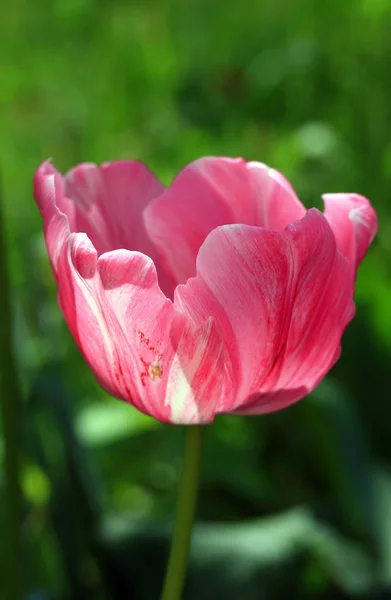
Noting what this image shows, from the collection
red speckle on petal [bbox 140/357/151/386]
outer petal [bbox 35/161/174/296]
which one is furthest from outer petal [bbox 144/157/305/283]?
red speckle on petal [bbox 140/357/151/386]

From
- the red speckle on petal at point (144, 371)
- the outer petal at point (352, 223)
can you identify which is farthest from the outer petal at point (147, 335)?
the outer petal at point (352, 223)

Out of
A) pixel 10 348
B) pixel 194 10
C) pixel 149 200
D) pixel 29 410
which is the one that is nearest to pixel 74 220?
pixel 149 200

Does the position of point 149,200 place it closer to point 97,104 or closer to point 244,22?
point 97,104

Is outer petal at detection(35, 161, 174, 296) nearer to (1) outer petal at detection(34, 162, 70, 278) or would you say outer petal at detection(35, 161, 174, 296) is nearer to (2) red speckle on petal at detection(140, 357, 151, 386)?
(1) outer petal at detection(34, 162, 70, 278)

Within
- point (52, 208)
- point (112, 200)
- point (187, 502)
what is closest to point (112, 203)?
point (112, 200)

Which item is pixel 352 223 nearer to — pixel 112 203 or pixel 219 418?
pixel 112 203

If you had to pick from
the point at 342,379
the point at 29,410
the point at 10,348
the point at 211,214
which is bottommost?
the point at 342,379

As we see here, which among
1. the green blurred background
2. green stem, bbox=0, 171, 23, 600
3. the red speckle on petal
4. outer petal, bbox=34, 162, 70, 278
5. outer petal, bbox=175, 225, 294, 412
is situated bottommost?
the green blurred background
